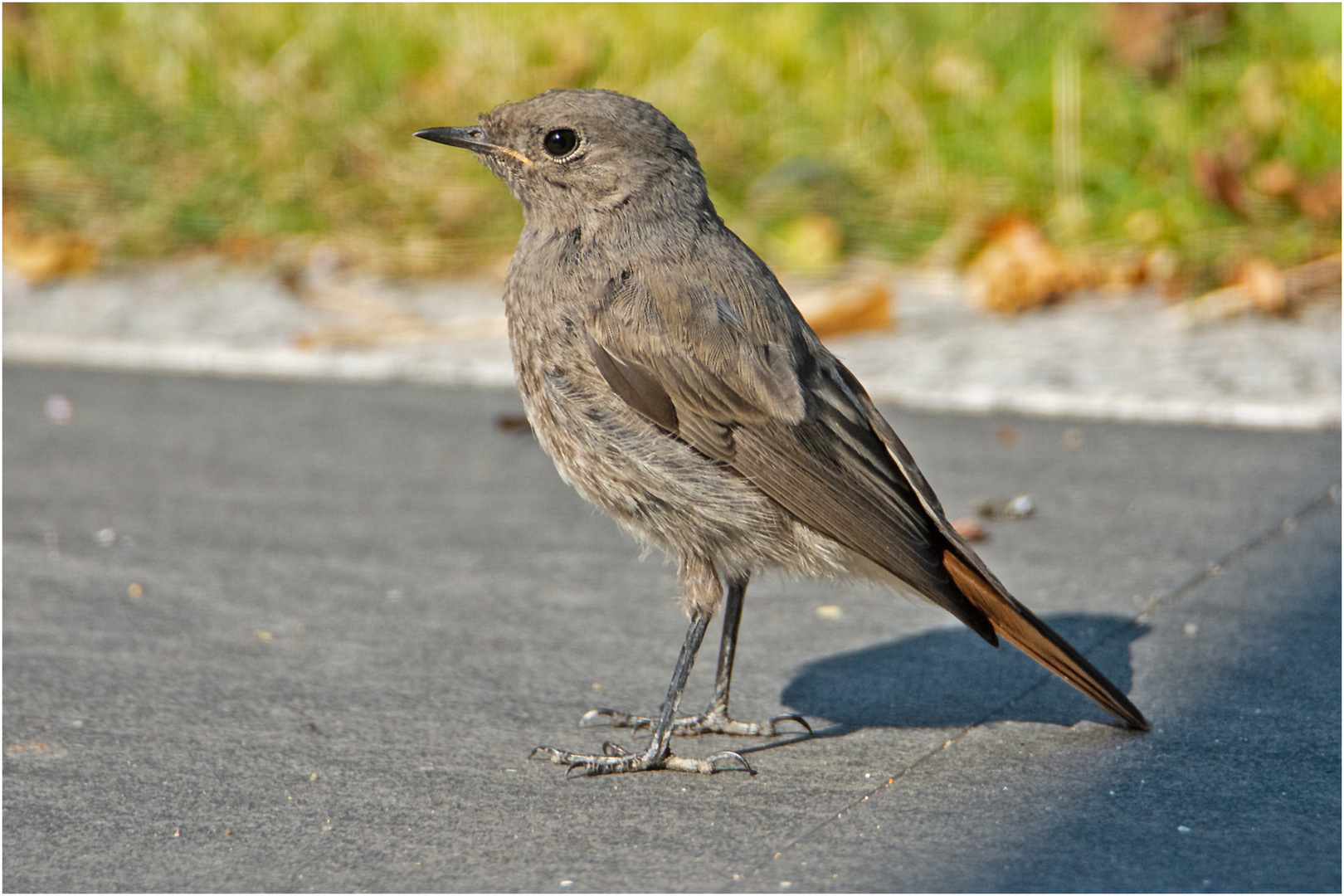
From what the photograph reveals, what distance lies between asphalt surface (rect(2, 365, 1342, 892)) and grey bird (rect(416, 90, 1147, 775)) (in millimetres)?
258

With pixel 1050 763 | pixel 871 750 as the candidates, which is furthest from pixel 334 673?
pixel 1050 763

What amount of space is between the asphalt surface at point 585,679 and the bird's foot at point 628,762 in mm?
41

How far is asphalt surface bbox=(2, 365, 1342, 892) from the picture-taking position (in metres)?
2.90

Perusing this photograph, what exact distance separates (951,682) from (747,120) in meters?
5.89

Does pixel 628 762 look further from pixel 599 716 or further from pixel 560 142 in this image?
pixel 560 142

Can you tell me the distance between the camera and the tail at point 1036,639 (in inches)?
129

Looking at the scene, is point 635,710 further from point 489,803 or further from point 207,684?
point 207,684

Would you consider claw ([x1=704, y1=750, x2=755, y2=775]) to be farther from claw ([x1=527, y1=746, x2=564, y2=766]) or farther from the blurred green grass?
the blurred green grass

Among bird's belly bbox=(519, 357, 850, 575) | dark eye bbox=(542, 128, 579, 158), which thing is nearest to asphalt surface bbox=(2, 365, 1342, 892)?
bird's belly bbox=(519, 357, 850, 575)

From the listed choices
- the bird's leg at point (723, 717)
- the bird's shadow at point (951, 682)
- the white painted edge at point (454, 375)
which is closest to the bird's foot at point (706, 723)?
the bird's leg at point (723, 717)

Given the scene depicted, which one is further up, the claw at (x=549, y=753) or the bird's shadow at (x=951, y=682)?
the bird's shadow at (x=951, y=682)

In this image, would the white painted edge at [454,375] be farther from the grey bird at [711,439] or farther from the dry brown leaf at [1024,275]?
the grey bird at [711,439]

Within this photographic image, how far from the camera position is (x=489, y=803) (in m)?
3.15

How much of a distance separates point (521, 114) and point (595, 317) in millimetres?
641
